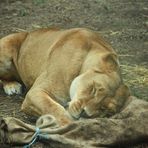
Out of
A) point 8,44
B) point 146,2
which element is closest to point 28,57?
point 8,44

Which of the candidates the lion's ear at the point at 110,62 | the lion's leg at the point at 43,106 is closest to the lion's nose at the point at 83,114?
the lion's leg at the point at 43,106

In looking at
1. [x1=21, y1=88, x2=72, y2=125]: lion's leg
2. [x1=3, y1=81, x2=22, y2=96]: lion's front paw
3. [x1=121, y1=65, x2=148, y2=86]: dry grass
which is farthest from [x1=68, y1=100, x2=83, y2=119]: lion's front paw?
[x1=121, y1=65, x2=148, y2=86]: dry grass

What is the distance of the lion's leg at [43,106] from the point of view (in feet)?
16.9

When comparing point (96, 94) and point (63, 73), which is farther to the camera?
point (63, 73)

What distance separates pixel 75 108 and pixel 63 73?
79cm

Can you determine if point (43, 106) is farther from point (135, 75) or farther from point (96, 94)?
point (135, 75)

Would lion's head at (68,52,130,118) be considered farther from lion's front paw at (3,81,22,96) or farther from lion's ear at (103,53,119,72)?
lion's front paw at (3,81,22,96)

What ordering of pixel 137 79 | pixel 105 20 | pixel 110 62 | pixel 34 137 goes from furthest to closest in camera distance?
pixel 105 20 < pixel 137 79 < pixel 110 62 < pixel 34 137

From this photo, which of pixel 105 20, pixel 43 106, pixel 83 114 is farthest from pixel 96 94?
pixel 105 20

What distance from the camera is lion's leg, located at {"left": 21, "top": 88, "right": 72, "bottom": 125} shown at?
5.15 meters

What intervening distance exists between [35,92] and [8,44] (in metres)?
1.38

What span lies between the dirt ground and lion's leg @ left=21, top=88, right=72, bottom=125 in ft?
5.51

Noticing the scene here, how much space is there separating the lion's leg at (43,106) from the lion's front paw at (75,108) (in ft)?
0.40

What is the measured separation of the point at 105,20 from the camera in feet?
34.6
